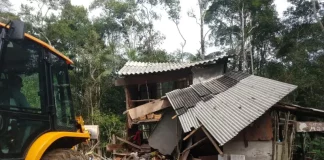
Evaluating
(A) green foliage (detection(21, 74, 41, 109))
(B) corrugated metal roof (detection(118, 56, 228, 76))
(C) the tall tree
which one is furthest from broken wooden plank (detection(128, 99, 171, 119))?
(C) the tall tree

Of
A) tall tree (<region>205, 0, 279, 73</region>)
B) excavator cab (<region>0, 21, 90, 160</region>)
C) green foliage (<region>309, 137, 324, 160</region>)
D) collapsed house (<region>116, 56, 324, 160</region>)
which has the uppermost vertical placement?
tall tree (<region>205, 0, 279, 73</region>)

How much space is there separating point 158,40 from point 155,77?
1538cm

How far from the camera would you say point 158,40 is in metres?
29.5

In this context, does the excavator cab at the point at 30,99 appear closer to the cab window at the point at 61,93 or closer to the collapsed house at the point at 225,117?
the cab window at the point at 61,93

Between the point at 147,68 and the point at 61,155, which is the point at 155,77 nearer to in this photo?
the point at 147,68

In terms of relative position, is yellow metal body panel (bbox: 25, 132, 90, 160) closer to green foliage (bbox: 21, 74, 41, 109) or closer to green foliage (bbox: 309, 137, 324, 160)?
green foliage (bbox: 21, 74, 41, 109)

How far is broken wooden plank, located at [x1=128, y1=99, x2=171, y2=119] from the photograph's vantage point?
36.2 feet

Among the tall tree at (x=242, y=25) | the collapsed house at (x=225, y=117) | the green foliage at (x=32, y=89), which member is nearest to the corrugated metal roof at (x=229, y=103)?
the collapsed house at (x=225, y=117)

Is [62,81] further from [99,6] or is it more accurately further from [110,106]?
[99,6]

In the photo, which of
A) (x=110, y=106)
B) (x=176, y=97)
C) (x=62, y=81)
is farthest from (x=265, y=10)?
(x=62, y=81)

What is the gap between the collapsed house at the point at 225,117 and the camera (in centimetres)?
887

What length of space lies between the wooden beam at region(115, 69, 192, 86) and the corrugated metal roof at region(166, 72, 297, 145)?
6.48ft

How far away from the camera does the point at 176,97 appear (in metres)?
11.2

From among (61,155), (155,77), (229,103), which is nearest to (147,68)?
(155,77)
